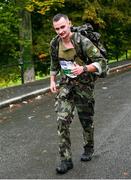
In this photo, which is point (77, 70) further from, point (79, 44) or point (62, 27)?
point (62, 27)

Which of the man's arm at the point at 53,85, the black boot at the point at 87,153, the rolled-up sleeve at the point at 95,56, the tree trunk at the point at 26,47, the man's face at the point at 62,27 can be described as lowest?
the tree trunk at the point at 26,47

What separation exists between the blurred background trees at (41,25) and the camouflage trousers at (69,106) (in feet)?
42.6

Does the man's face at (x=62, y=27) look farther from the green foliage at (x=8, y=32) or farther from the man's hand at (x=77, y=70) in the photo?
the green foliage at (x=8, y=32)

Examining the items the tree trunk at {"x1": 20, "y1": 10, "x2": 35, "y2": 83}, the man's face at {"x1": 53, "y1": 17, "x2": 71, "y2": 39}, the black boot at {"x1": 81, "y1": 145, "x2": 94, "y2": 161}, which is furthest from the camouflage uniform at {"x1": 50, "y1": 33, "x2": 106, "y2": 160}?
the tree trunk at {"x1": 20, "y1": 10, "x2": 35, "y2": 83}

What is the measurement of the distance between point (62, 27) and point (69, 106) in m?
0.98

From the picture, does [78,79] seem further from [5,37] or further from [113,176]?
[5,37]

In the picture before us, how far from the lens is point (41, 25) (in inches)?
1014

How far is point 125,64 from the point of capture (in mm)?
24906

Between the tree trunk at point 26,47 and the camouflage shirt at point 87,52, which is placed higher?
the camouflage shirt at point 87,52

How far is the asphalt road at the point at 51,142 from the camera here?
6688mm

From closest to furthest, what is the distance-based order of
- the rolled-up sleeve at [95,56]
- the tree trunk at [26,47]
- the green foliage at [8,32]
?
1. the rolled-up sleeve at [95,56]
2. the green foliage at [8,32]
3. the tree trunk at [26,47]

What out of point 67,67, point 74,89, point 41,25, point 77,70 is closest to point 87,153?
point 74,89

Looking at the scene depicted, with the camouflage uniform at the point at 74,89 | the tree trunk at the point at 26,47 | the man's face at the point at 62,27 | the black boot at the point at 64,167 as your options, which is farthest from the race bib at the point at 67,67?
the tree trunk at the point at 26,47

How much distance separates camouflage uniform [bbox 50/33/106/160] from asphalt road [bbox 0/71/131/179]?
0.45 m
